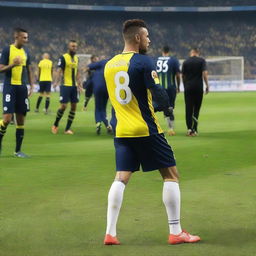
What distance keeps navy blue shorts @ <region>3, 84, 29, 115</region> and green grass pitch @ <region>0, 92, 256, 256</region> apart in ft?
2.74

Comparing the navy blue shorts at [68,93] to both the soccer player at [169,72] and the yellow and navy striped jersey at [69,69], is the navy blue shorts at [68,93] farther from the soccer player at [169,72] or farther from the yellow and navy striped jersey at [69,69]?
the soccer player at [169,72]

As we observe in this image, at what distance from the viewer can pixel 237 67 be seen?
51.1m

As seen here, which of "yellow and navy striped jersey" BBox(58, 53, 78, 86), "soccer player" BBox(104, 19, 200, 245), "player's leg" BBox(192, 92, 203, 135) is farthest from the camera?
"yellow and navy striped jersey" BBox(58, 53, 78, 86)

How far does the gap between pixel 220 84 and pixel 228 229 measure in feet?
144

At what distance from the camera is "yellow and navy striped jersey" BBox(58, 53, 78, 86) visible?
Result: 15.9m

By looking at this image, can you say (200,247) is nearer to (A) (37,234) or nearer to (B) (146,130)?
(B) (146,130)

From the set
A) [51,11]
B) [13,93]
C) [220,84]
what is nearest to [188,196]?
[13,93]

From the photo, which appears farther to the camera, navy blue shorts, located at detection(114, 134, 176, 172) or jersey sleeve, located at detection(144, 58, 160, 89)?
navy blue shorts, located at detection(114, 134, 176, 172)

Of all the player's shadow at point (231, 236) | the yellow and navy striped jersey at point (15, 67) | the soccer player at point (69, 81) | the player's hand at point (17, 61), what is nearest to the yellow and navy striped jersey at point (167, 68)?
the soccer player at point (69, 81)

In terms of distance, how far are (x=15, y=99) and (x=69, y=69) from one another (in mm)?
5114

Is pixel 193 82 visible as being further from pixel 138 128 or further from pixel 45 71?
pixel 45 71

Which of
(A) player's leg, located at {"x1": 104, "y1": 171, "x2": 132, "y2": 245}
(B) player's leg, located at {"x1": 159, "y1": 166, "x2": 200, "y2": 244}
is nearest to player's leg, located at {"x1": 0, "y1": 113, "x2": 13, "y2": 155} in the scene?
(A) player's leg, located at {"x1": 104, "y1": 171, "x2": 132, "y2": 245}

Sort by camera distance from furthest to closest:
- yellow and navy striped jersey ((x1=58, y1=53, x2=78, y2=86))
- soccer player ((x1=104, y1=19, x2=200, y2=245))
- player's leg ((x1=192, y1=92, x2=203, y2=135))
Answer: yellow and navy striped jersey ((x1=58, y1=53, x2=78, y2=86)), player's leg ((x1=192, y1=92, x2=203, y2=135)), soccer player ((x1=104, y1=19, x2=200, y2=245))

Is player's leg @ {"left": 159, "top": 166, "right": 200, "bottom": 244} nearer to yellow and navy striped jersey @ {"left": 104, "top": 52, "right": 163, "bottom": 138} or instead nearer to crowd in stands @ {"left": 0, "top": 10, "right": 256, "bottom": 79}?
yellow and navy striped jersey @ {"left": 104, "top": 52, "right": 163, "bottom": 138}
